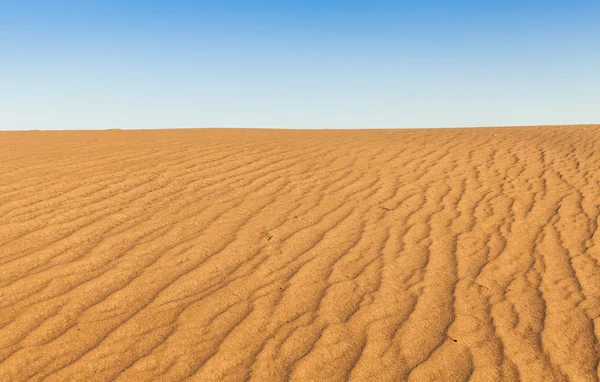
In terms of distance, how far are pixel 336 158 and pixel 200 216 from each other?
11.2ft

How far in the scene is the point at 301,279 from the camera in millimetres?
4258

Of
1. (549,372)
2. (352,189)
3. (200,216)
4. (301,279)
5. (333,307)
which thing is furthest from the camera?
(352,189)

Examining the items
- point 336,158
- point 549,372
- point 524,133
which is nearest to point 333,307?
point 549,372

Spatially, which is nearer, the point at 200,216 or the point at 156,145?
the point at 200,216

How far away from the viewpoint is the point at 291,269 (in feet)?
14.6

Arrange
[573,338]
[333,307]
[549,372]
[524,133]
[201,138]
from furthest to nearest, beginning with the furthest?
[524,133] → [201,138] → [333,307] → [573,338] → [549,372]

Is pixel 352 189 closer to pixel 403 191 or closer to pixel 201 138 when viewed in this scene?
pixel 403 191

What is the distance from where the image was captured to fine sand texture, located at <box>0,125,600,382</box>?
10.5ft

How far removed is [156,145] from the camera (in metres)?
9.09

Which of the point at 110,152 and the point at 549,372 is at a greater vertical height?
the point at 110,152

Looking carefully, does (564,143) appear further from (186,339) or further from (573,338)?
(186,339)

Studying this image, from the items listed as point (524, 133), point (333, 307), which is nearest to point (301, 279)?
point (333, 307)

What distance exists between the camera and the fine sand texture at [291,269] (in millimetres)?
3201

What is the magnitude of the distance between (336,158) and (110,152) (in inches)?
126
